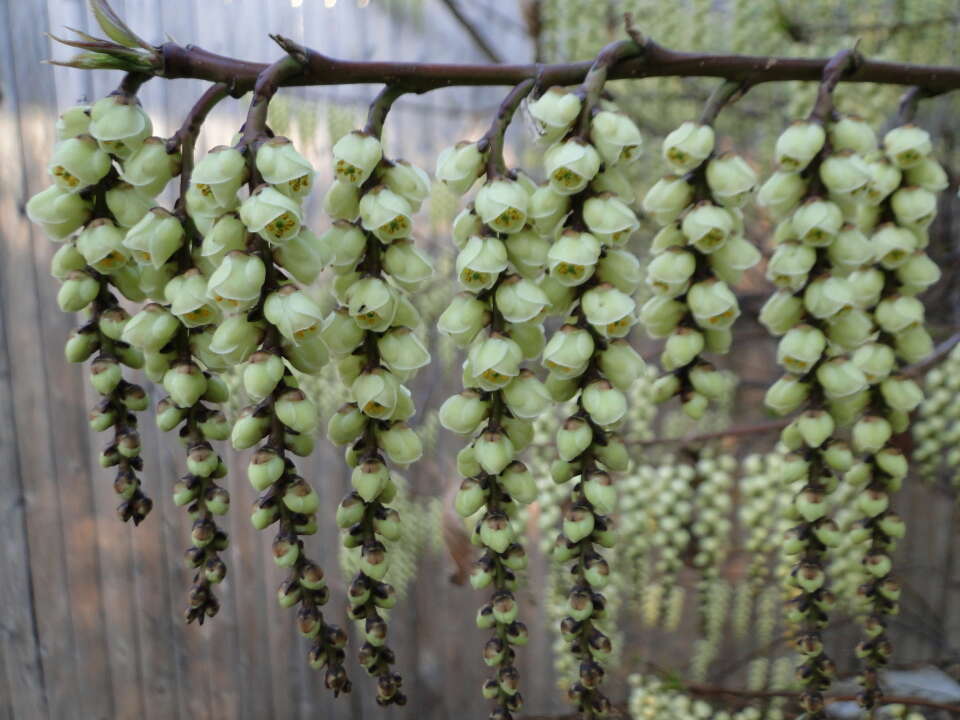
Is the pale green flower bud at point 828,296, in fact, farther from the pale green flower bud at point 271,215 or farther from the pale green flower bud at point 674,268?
the pale green flower bud at point 271,215

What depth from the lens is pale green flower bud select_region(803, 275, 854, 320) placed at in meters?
0.62

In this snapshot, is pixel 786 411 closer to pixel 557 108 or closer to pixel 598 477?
pixel 598 477

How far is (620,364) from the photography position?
23.5 inches

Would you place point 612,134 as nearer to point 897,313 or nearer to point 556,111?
point 556,111

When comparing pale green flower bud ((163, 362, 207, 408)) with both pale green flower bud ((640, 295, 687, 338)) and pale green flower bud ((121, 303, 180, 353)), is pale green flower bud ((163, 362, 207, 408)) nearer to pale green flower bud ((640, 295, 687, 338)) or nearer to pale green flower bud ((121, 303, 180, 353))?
pale green flower bud ((121, 303, 180, 353))

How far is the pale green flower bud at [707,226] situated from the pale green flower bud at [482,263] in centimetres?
16

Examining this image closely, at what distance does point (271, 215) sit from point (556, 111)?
223 mm

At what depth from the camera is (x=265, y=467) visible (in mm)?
560

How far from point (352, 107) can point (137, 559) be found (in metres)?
1.54

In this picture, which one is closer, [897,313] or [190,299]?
[190,299]

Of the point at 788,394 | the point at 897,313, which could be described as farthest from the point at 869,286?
the point at 788,394

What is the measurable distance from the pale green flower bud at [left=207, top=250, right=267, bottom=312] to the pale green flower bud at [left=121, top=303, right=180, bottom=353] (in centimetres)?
7

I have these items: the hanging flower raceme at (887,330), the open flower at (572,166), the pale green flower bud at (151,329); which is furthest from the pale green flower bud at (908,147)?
the pale green flower bud at (151,329)

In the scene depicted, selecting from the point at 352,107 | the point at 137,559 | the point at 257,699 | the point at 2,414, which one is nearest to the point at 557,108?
the point at 352,107
